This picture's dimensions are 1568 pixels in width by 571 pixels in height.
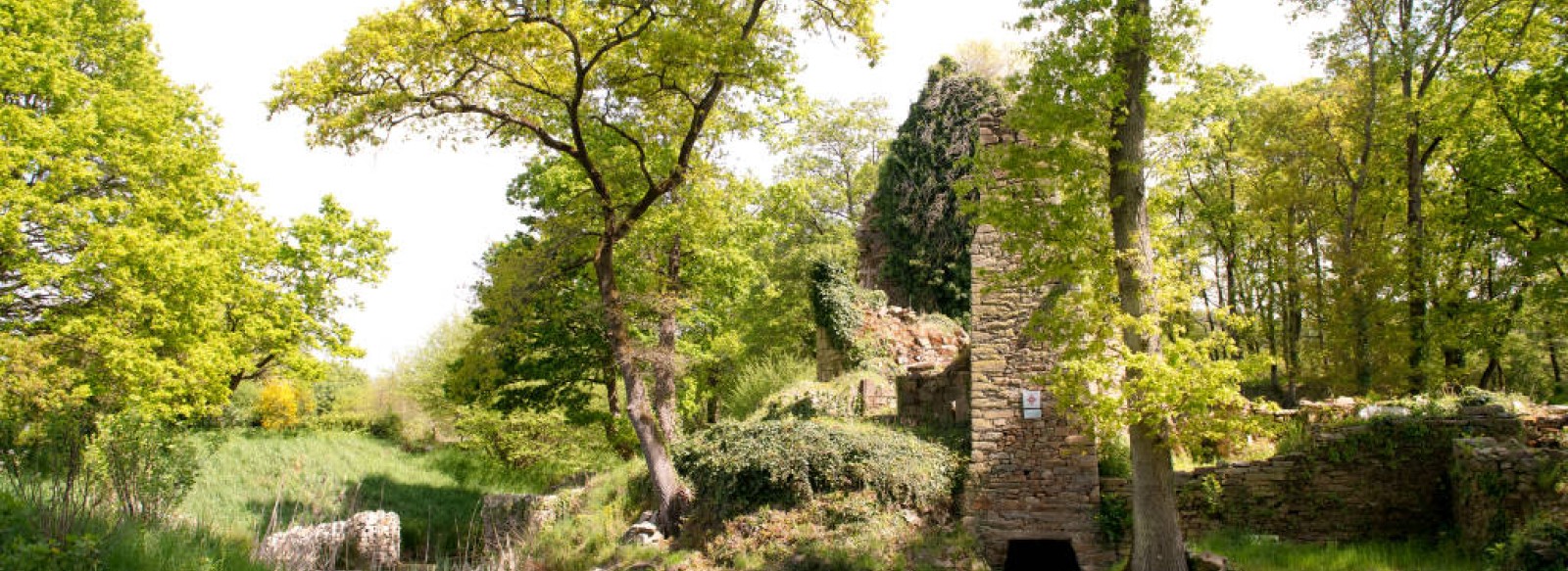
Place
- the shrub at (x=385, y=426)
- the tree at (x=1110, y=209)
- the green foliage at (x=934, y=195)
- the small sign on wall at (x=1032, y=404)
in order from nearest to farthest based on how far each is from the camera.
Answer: the tree at (x=1110, y=209)
the small sign on wall at (x=1032, y=404)
the green foliage at (x=934, y=195)
the shrub at (x=385, y=426)

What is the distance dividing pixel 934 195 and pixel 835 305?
296 inches

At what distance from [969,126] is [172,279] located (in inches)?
663

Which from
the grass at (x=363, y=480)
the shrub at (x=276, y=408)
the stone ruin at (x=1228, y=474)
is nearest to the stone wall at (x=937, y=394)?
the stone ruin at (x=1228, y=474)

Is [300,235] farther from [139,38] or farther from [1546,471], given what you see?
[1546,471]

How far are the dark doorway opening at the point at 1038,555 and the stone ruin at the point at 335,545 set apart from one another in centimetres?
762

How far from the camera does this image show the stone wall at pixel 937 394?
1238 cm

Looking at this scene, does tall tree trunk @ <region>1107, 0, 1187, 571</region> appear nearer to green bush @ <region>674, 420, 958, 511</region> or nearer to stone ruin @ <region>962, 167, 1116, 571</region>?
stone ruin @ <region>962, 167, 1116, 571</region>

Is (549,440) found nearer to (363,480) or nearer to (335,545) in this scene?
(363,480)

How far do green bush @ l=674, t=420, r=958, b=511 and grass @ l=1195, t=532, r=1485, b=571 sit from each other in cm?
314

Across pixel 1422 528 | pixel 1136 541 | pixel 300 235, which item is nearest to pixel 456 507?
pixel 300 235

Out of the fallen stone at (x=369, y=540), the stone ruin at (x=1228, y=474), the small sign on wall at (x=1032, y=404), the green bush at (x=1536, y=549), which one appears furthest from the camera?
the fallen stone at (x=369, y=540)

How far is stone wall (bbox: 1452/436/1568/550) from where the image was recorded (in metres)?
7.90

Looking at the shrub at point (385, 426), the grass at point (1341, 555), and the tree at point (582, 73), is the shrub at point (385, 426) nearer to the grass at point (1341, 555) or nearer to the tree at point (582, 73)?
the tree at point (582, 73)

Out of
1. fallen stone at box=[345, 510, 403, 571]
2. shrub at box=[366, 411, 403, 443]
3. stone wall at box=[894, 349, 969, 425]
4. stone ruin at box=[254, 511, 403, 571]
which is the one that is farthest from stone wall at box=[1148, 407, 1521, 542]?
shrub at box=[366, 411, 403, 443]
